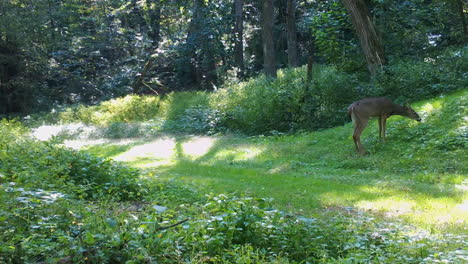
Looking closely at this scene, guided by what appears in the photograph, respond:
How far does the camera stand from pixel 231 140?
58.0 ft

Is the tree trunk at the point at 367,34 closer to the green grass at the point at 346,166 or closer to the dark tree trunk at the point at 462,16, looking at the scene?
the green grass at the point at 346,166

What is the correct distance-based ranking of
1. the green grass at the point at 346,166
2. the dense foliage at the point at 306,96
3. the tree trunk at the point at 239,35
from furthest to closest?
1. the tree trunk at the point at 239,35
2. the dense foliage at the point at 306,96
3. the green grass at the point at 346,166

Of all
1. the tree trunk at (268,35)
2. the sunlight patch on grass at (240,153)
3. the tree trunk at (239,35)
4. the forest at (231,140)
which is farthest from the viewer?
the tree trunk at (239,35)

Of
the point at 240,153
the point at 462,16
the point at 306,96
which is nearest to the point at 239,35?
the point at 462,16

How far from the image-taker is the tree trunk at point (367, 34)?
18.5 meters

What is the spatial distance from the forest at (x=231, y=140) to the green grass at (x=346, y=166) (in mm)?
67

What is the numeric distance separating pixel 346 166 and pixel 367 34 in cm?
821

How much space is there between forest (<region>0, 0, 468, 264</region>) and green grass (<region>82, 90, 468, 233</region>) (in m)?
0.07

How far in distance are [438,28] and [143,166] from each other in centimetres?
1749

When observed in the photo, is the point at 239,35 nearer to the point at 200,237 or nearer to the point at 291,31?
the point at 291,31

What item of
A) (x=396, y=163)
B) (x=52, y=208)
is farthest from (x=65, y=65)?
(x=52, y=208)

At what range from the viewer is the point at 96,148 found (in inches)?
717

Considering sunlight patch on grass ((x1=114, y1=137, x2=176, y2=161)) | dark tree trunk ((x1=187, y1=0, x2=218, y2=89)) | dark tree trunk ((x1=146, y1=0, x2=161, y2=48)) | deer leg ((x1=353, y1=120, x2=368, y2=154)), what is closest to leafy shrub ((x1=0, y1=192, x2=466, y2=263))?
deer leg ((x1=353, y1=120, x2=368, y2=154))

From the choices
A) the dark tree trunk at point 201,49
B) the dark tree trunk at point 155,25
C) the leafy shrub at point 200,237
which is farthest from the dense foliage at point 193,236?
the dark tree trunk at point 155,25
